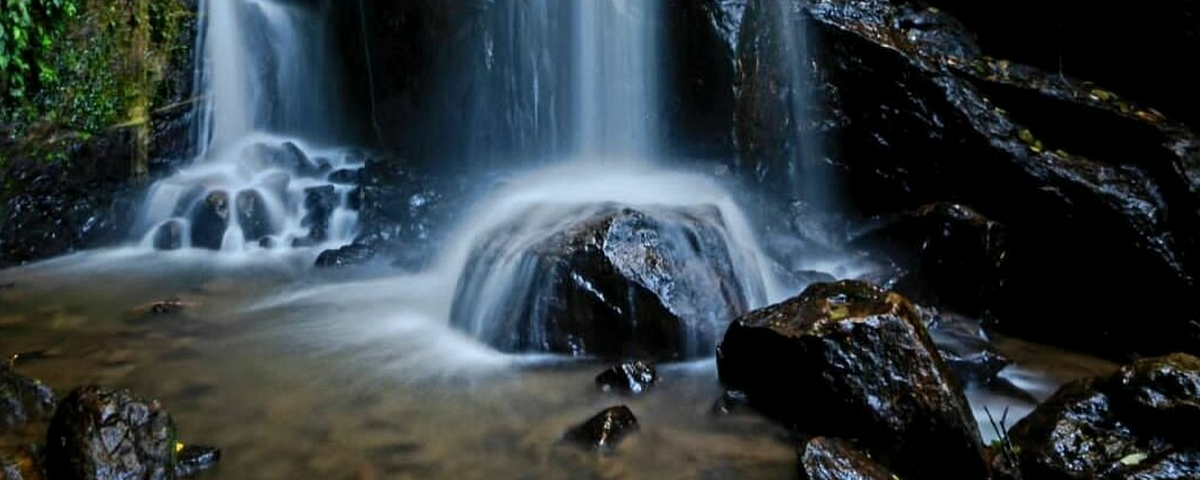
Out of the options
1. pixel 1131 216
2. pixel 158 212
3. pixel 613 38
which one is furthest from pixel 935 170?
pixel 158 212

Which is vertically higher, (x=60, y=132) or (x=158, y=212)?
(x=60, y=132)

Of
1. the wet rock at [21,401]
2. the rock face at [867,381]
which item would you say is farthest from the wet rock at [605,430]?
the wet rock at [21,401]

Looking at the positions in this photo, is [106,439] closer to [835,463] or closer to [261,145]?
[835,463]

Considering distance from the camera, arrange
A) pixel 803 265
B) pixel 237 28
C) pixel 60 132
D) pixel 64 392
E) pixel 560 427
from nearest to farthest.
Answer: pixel 560 427
pixel 64 392
pixel 803 265
pixel 60 132
pixel 237 28

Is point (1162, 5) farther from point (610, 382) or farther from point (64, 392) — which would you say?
point (64, 392)

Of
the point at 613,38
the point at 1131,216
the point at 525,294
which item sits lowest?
the point at 525,294

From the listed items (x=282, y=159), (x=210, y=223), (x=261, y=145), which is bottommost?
(x=210, y=223)

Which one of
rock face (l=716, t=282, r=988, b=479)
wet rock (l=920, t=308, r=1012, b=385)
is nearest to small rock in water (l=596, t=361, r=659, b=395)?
rock face (l=716, t=282, r=988, b=479)

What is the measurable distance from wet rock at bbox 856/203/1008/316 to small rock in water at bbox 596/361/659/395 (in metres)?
2.76

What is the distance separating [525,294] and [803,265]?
116 inches

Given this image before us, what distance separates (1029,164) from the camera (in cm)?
707

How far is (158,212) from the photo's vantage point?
905 cm

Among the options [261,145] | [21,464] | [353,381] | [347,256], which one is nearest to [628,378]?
[353,381]

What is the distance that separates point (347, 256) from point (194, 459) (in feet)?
14.2
